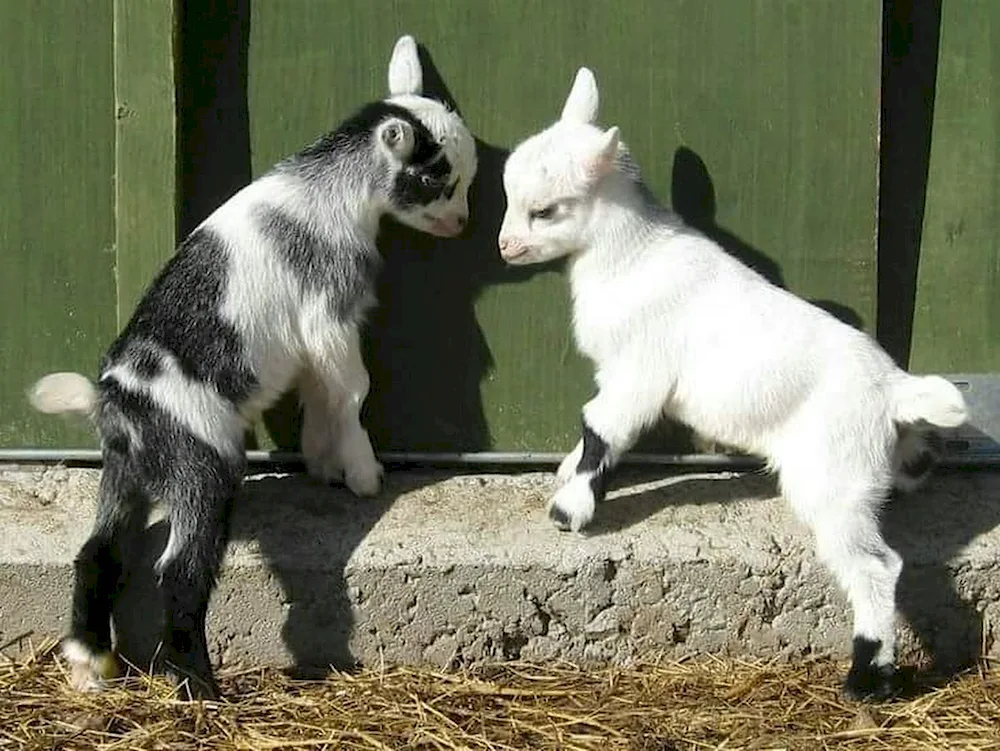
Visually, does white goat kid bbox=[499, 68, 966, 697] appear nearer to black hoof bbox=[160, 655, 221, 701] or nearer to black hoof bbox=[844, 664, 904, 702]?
black hoof bbox=[844, 664, 904, 702]

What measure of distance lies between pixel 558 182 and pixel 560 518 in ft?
3.14

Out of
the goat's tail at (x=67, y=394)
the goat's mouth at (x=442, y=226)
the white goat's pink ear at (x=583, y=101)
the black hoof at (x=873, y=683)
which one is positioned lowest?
the black hoof at (x=873, y=683)

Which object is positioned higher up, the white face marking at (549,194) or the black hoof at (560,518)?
the white face marking at (549,194)

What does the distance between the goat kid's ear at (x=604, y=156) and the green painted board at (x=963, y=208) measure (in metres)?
1.15

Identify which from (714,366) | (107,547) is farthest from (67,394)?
(714,366)

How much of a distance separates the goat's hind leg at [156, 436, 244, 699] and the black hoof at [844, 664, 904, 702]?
5.67 ft

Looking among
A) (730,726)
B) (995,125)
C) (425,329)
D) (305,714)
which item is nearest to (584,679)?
(730,726)

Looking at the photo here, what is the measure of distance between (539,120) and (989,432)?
1.72 metres

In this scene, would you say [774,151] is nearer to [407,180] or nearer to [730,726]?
[407,180]

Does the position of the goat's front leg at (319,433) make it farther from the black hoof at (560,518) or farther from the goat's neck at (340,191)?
the black hoof at (560,518)

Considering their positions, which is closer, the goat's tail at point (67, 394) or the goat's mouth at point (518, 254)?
the goat's tail at point (67, 394)

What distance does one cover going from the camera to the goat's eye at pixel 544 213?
4281 millimetres

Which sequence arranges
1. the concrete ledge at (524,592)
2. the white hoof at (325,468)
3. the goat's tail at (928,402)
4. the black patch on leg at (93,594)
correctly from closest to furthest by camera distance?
1. the goat's tail at (928,402)
2. the black patch on leg at (93,594)
3. the concrete ledge at (524,592)
4. the white hoof at (325,468)

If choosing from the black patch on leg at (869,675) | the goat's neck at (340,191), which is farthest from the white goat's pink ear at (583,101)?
the black patch on leg at (869,675)
